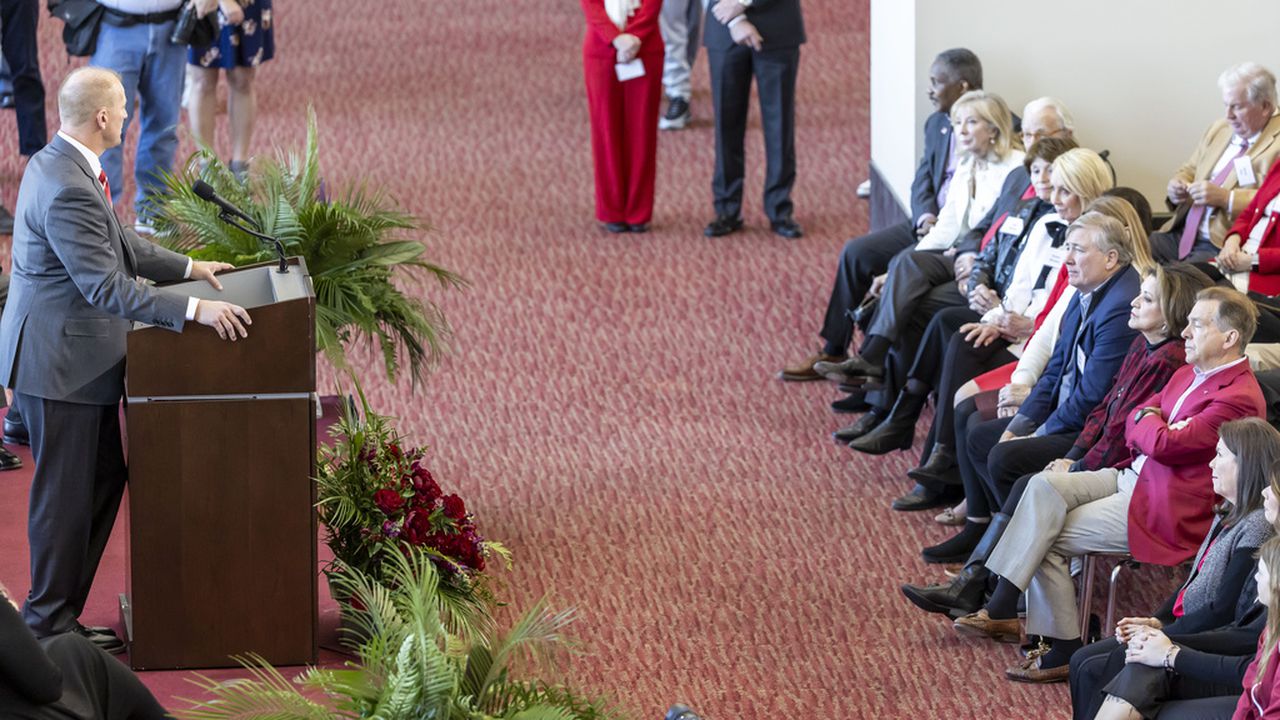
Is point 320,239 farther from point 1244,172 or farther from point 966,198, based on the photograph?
point 1244,172

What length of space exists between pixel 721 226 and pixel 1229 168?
3.08 meters

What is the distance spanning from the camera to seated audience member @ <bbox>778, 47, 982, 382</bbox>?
6660mm

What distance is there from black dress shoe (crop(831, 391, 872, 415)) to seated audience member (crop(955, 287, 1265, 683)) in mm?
1873

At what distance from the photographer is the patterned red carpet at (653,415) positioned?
4.65 m

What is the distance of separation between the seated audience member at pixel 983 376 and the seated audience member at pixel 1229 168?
68 cm

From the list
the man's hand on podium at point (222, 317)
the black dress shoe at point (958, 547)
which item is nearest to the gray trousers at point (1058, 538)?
the black dress shoe at point (958, 547)

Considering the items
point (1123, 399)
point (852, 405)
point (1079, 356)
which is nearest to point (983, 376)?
point (1079, 356)

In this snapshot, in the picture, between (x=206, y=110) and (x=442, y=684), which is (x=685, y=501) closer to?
(x=442, y=684)

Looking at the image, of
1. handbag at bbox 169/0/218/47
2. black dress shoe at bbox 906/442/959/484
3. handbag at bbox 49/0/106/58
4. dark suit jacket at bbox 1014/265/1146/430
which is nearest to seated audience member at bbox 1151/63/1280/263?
dark suit jacket at bbox 1014/265/1146/430

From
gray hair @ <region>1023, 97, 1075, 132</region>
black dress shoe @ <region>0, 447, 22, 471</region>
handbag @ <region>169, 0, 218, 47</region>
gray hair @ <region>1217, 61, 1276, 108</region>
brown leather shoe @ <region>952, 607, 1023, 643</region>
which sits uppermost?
handbag @ <region>169, 0, 218, 47</region>

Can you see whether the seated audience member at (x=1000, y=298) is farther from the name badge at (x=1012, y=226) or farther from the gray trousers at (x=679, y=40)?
the gray trousers at (x=679, y=40)

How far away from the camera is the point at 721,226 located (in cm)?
859

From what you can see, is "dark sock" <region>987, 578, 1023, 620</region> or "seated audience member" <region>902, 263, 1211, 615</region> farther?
"dark sock" <region>987, 578, 1023, 620</region>

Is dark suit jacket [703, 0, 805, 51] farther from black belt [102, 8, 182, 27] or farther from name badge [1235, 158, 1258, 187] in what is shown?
name badge [1235, 158, 1258, 187]
